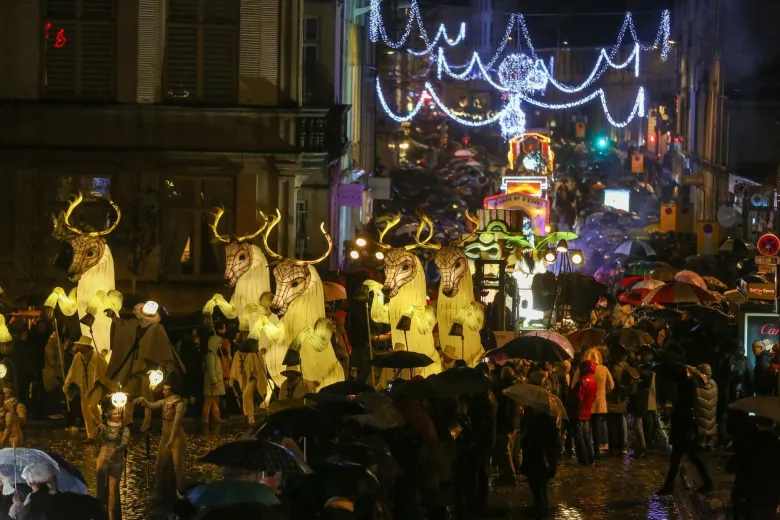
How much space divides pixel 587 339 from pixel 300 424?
991cm

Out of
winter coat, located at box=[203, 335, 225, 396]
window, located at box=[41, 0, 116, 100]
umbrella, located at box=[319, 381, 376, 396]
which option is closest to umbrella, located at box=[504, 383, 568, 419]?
umbrella, located at box=[319, 381, 376, 396]

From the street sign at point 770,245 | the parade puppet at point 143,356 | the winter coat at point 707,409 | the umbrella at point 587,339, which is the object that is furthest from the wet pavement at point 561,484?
the street sign at point 770,245

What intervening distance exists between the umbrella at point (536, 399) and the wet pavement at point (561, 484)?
1.42 m

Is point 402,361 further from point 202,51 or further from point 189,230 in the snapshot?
point 202,51

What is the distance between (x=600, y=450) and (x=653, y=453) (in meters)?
0.80

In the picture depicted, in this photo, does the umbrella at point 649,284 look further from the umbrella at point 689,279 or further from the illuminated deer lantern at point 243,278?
the illuminated deer lantern at point 243,278

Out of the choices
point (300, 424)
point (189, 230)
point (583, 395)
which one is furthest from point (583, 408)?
point (189, 230)

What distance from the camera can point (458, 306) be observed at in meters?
21.3

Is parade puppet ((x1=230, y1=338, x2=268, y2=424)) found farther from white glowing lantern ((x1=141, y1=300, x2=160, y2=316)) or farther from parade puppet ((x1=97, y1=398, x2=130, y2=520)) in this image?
parade puppet ((x1=97, y1=398, x2=130, y2=520))

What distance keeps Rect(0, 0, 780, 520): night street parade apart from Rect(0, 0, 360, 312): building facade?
4 centimetres

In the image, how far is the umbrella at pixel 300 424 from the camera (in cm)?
1167

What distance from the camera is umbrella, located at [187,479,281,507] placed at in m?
9.39

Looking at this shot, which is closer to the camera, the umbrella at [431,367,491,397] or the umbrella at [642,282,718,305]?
the umbrella at [431,367,491,397]

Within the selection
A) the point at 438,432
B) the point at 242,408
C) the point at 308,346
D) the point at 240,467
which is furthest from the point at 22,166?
the point at 240,467
